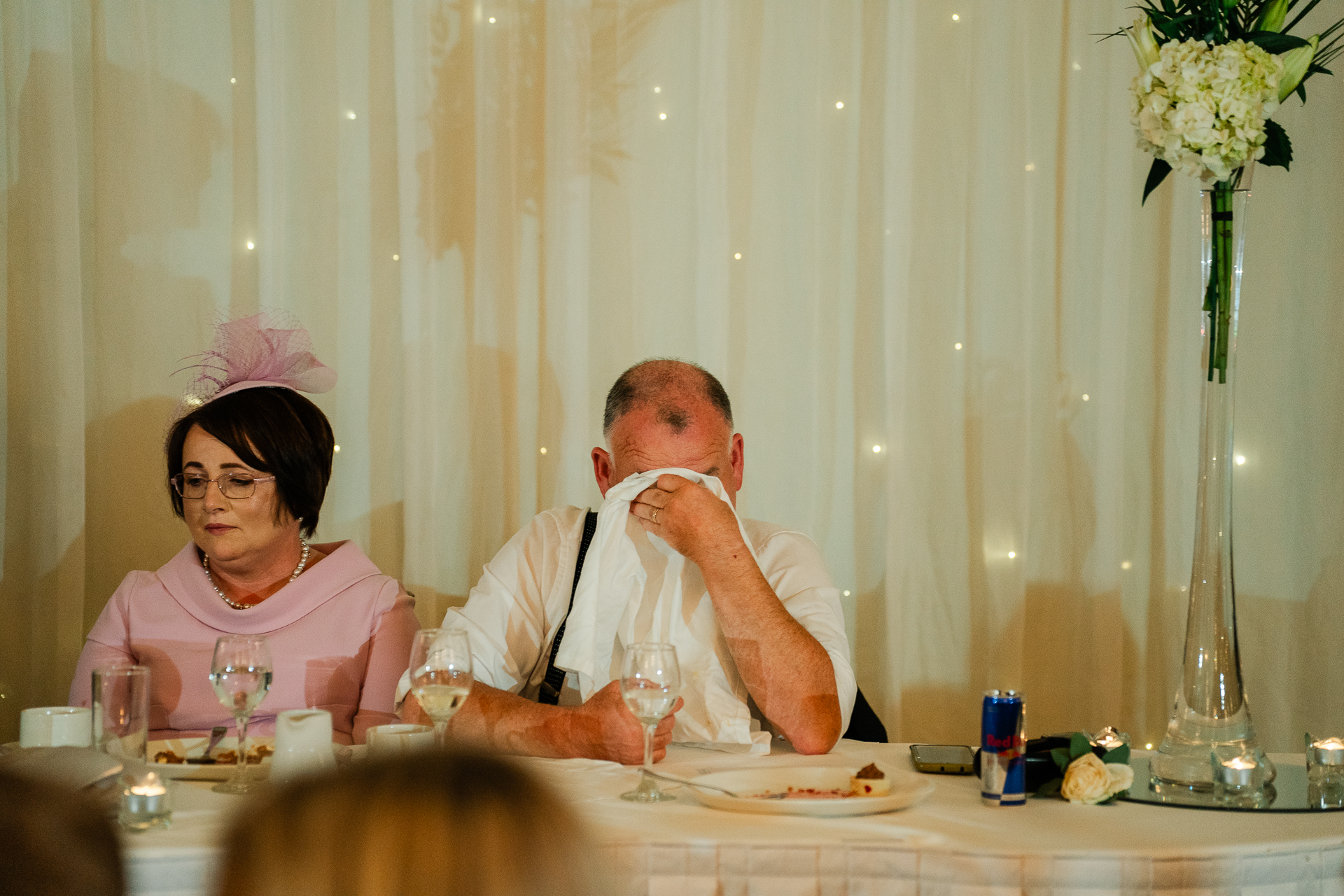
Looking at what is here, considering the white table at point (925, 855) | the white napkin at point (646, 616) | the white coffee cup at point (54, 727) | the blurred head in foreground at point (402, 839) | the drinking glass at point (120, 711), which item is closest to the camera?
the blurred head in foreground at point (402, 839)

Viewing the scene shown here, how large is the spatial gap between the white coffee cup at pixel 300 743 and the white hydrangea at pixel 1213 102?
1367 mm

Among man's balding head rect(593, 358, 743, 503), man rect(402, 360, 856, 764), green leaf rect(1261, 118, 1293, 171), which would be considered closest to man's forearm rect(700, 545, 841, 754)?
man rect(402, 360, 856, 764)

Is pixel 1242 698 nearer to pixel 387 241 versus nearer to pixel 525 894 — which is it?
pixel 525 894

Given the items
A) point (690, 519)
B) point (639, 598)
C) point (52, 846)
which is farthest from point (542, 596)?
point (52, 846)

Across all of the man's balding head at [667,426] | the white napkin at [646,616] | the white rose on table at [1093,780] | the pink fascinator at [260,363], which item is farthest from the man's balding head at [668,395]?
the white rose on table at [1093,780]

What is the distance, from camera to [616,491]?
2.00 m

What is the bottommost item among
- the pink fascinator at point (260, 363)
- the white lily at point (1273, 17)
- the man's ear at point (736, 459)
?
the man's ear at point (736, 459)

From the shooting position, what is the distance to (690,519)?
6.30 ft

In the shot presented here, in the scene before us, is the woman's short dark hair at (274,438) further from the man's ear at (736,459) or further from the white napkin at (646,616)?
the man's ear at (736,459)

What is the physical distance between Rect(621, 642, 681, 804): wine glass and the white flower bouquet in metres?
0.86

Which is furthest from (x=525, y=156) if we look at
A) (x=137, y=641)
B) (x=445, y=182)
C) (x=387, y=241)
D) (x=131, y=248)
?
(x=137, y=641)

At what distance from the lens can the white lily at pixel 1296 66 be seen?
1603 millimetres

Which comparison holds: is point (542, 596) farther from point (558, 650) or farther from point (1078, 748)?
point (1078, 748)

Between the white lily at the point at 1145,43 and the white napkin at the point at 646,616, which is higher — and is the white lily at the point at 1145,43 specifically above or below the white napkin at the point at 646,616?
above
